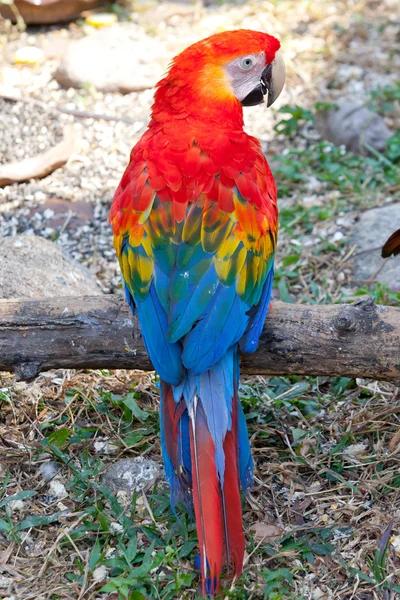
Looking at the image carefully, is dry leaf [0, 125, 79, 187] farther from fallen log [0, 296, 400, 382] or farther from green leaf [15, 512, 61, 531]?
green leaf [15, 512, 61, 531]

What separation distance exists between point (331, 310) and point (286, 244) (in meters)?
1.35

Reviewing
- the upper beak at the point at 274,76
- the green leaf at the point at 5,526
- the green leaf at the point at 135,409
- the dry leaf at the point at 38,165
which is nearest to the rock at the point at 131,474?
the green leaf at the point at 135,409

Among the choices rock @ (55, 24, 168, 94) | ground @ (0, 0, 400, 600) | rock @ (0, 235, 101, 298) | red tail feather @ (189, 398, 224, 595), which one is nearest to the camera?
red tail feather @ (189, 398, 224, 595)

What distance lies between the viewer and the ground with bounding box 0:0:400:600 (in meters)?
1.75

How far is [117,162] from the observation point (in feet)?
12.6

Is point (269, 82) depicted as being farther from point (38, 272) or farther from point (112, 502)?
point (112, 502)

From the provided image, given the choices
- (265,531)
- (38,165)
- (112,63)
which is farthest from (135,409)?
(112,63)

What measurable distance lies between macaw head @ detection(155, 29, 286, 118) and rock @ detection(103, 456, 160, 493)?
1.04 metres

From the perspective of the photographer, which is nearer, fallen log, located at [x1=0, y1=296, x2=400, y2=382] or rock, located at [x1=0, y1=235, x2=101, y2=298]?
fallen log, located at [x1=0, y1=296, x2=400, y2=382]

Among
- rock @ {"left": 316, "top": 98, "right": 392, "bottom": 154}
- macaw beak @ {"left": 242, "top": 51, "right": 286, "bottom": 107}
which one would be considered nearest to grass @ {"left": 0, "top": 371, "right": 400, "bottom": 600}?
macaw beak @ {"left": 242, "top": 51, "right": 286, "bottom": 107}

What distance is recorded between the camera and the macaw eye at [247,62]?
2020mm

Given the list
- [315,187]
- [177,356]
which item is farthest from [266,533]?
[315,187]

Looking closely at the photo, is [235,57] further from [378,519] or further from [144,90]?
[144,90]

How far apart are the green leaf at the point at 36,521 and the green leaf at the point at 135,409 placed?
0.42 m
